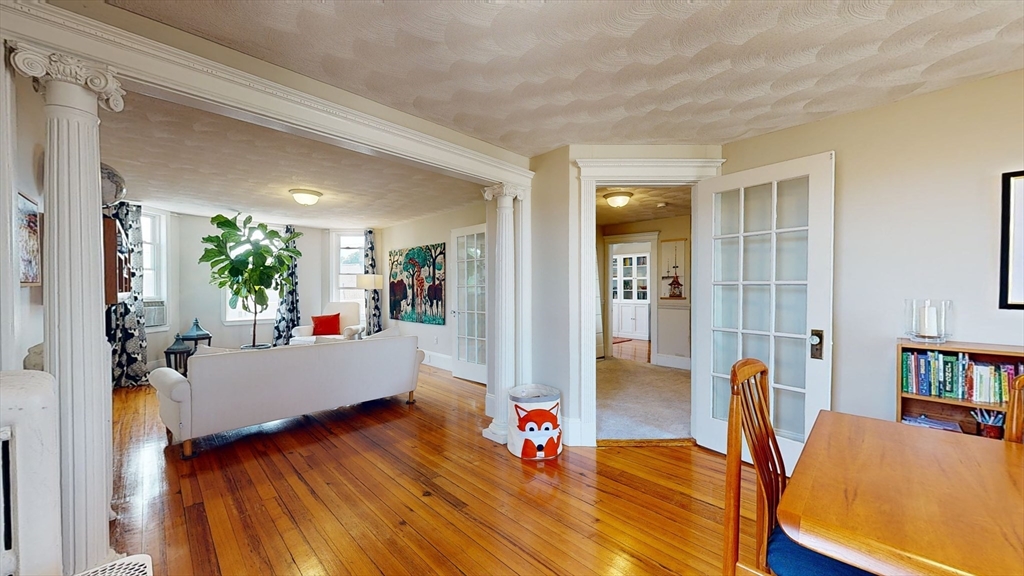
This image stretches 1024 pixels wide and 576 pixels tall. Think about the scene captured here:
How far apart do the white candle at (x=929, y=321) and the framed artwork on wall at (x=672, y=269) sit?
12.7 feet

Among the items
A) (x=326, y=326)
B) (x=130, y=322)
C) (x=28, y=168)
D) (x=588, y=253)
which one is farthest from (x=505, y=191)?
(x=130, y=322)

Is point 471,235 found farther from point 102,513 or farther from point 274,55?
point 102,513

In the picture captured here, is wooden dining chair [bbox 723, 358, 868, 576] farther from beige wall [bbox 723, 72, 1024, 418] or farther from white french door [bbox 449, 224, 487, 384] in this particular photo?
white french door [bbox 449, 224, 487, 384]

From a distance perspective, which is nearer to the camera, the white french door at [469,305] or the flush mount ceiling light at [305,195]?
the flush mount ceiling light at [305,195]

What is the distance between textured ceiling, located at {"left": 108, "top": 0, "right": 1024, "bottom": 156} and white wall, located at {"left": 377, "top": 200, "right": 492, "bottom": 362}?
2.77m

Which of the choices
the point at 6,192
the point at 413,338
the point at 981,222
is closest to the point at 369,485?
the point at 413,338

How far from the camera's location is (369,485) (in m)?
2.49

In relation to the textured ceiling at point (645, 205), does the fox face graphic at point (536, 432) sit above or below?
below

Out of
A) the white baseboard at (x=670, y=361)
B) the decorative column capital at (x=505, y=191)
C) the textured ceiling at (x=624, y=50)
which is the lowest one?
the white baseboard at (x=670, y=361)

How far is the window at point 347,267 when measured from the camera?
23.5ft

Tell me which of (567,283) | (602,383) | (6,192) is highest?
(6,192)

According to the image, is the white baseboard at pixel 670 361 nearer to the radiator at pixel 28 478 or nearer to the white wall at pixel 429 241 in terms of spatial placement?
A: the white wall at pixel 429 241

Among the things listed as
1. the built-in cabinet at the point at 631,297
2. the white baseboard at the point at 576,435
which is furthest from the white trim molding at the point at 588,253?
the built-in cabinet at the point at 631,297

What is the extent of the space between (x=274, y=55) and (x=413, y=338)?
2.75 m
